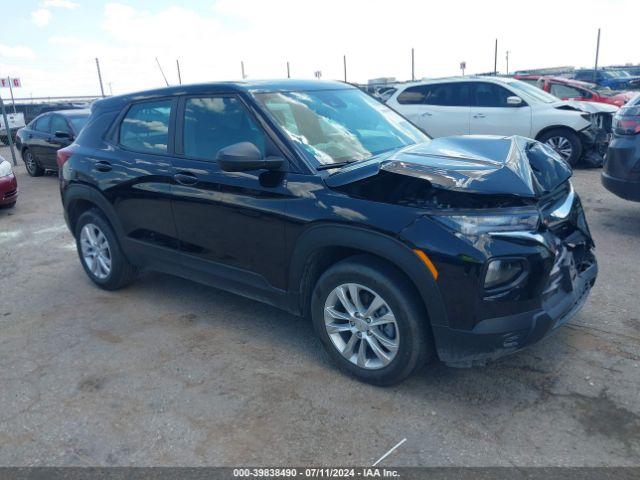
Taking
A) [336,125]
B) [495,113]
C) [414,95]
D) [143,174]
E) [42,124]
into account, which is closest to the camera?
[336,125]

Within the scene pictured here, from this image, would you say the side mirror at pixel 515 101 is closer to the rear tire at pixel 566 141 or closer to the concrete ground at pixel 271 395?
the rear tire at pixel 566 141

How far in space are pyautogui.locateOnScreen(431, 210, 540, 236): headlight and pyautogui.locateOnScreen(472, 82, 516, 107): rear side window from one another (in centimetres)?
775

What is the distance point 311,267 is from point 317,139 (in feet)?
2.80

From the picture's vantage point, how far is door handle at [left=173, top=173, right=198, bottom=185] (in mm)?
3887

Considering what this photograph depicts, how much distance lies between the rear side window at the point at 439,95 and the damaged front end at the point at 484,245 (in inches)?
306

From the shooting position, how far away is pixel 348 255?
3.29 m

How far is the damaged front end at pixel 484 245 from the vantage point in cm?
272

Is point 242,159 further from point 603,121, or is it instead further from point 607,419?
point 603,121

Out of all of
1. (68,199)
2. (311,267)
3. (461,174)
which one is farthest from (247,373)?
(68,199)

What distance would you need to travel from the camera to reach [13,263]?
6.14m

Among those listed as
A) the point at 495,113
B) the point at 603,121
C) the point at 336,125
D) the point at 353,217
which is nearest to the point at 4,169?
the point at 336,125

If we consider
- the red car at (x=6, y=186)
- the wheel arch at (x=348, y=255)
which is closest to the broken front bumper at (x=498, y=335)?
the wheel arch at (x=348, y=255)

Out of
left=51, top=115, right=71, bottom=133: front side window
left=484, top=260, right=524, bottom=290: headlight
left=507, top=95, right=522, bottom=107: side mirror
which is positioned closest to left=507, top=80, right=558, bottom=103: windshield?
left=507, top=95, right=522, bottom=107: side mirror

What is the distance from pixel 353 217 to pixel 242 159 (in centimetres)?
76
